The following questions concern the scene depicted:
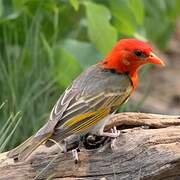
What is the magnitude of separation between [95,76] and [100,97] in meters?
0.20

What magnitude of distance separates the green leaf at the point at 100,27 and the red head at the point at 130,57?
0.68 m

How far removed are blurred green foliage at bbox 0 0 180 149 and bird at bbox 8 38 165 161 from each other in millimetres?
719

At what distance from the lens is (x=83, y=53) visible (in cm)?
671

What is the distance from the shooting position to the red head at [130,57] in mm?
5633

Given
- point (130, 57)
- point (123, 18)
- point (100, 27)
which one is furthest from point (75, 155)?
point (123, 18)

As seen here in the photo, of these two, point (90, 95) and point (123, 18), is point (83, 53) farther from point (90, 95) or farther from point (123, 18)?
point (90, 95)

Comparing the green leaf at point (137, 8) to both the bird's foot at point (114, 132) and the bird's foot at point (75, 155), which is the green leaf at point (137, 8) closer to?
the bird's foot at point (114, 132)

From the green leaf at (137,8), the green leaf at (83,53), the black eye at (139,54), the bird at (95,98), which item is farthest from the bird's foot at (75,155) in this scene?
the green leaf at (137,8)

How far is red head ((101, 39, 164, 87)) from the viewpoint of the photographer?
222 inches

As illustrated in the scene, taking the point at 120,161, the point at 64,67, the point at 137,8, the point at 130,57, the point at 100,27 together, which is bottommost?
the point at 120,161

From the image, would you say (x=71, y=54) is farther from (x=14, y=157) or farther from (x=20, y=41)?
(x=14, y=157)

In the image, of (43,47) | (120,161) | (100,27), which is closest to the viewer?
(120,161)

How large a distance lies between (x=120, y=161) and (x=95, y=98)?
0.53 meters

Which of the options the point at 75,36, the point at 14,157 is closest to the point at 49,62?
the point at 75,36
